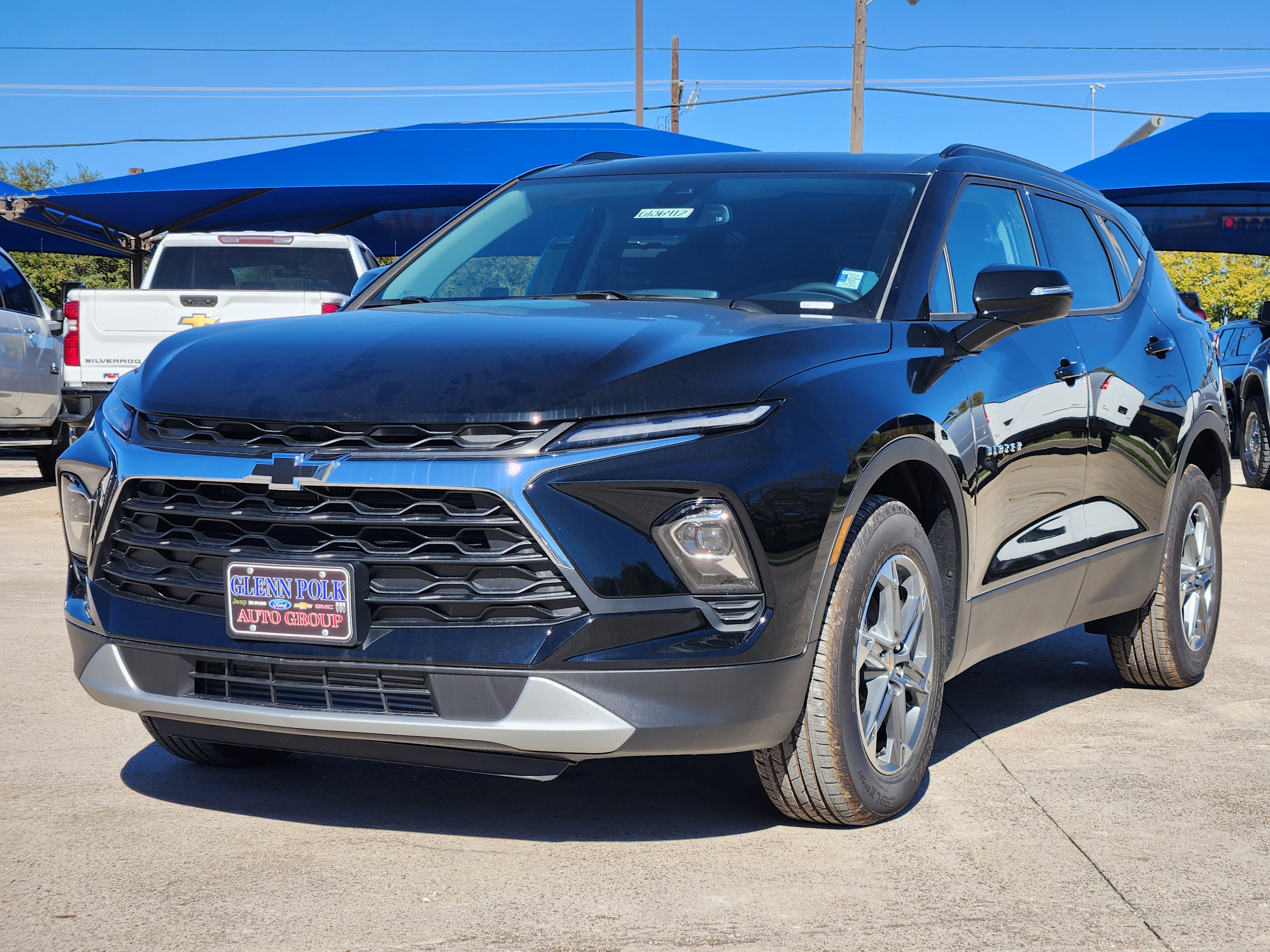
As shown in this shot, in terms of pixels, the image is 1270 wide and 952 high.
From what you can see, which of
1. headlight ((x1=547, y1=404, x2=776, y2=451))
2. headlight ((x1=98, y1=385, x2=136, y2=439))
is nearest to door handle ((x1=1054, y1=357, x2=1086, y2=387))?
headlight ((x1=547, y1=404, x2=776, y2=451))

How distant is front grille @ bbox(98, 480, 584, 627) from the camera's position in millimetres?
3092

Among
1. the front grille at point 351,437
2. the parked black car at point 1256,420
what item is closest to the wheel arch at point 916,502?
the front grille at point 351,437

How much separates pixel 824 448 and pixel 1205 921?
130 cm

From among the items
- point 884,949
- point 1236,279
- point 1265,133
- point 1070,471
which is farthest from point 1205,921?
point 1236,279

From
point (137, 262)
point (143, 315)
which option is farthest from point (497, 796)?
point (137, 262)

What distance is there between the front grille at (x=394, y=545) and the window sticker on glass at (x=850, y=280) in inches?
57.6

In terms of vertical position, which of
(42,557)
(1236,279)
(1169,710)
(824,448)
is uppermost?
(824,448)

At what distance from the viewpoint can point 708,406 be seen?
322 centimetres

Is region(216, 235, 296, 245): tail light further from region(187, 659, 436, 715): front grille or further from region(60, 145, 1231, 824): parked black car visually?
region(187, 659, 436, 715): front grille

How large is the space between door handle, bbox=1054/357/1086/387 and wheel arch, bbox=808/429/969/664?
82 cm

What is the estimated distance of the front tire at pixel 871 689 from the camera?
11.3ft

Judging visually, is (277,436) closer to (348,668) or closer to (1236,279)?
(348,668)

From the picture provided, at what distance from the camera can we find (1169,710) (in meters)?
5.32

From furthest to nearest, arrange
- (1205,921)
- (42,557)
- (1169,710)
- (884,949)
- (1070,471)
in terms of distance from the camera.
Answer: (42,557), (1169,710), (1070,471), (1205,921), (884,949)
